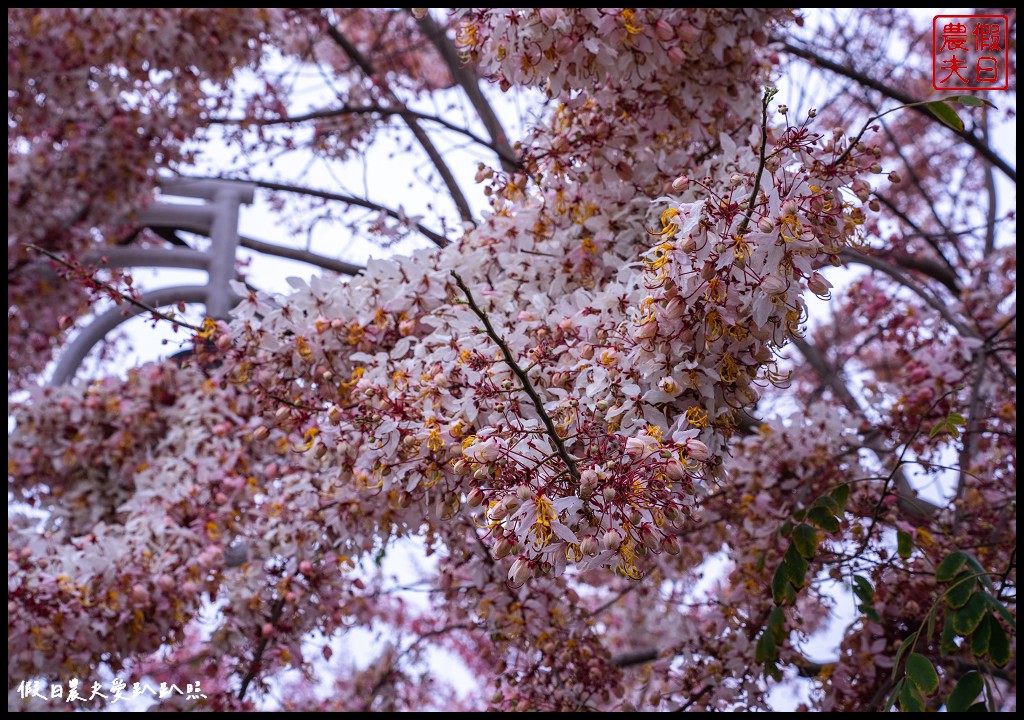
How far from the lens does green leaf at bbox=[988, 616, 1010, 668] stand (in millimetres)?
1561

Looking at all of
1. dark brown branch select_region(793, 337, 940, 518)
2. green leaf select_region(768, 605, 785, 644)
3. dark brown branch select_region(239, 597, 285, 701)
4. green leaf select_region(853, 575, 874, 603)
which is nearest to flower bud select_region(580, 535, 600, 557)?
green leaf select_region(768, 605, 785, 644)

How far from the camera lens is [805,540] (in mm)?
1863

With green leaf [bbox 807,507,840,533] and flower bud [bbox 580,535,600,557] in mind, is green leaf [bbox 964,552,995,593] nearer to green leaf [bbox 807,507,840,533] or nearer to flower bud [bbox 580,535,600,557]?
green leaf [bbox 807,507,840,533]

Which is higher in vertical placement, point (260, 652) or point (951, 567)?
point (260, 652)

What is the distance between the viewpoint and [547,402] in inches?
64.8

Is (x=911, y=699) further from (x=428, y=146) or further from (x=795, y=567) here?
(x=428, y=146)

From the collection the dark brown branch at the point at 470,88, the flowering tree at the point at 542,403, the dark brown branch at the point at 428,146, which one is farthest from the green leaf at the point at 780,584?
the dark brown branch at the point at 470,88

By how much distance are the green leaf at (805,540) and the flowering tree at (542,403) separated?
0.01m

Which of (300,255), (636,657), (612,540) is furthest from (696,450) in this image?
(300,255)

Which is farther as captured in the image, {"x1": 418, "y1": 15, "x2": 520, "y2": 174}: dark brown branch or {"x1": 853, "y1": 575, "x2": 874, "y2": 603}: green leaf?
{"x1": 418, "y1": 15, "x2": 520, "y2": 174}: dark brown branch

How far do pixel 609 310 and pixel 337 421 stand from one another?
0.60m

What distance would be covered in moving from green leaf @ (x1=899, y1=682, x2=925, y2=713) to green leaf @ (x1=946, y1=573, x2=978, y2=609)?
18 centimetres

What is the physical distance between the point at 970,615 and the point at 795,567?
36cm

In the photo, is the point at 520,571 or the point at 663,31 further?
the point at 663,31
